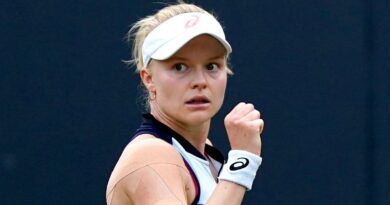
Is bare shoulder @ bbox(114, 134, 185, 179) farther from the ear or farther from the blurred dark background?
the blurred dark background

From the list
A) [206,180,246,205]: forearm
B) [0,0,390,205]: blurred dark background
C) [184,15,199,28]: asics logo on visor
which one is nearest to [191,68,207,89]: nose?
[184,15,199,28]: asics logo on visor

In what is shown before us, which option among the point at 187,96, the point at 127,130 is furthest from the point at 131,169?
the point at 127,130

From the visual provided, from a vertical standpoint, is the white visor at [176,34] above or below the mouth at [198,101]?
above

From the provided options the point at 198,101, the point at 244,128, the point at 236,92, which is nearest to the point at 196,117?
the point at 198,101

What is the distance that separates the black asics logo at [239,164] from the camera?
245cm

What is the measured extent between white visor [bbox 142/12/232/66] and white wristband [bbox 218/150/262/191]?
0.28 metres

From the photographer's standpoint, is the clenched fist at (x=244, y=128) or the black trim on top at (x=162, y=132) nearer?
the clenched fist at (x=244, y=128)

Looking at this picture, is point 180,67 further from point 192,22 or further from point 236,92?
point 236,92

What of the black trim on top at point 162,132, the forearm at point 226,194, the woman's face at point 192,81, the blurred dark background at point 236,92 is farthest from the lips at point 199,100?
the blurred dark background at point 236,92

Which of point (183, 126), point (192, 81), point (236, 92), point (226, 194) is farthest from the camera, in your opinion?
point (236, 92)

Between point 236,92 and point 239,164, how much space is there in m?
1.73

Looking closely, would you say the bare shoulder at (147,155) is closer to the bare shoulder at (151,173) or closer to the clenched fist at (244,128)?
the bare shoulder at (151,173)

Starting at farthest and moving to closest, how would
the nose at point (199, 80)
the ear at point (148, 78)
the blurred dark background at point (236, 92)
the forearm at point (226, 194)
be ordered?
the blurred dark background at point (236, 92) → the ear at point (148, 78) → the nose at point (199, 80) → the forearm at point (226, 194)

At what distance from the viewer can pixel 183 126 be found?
266cm
